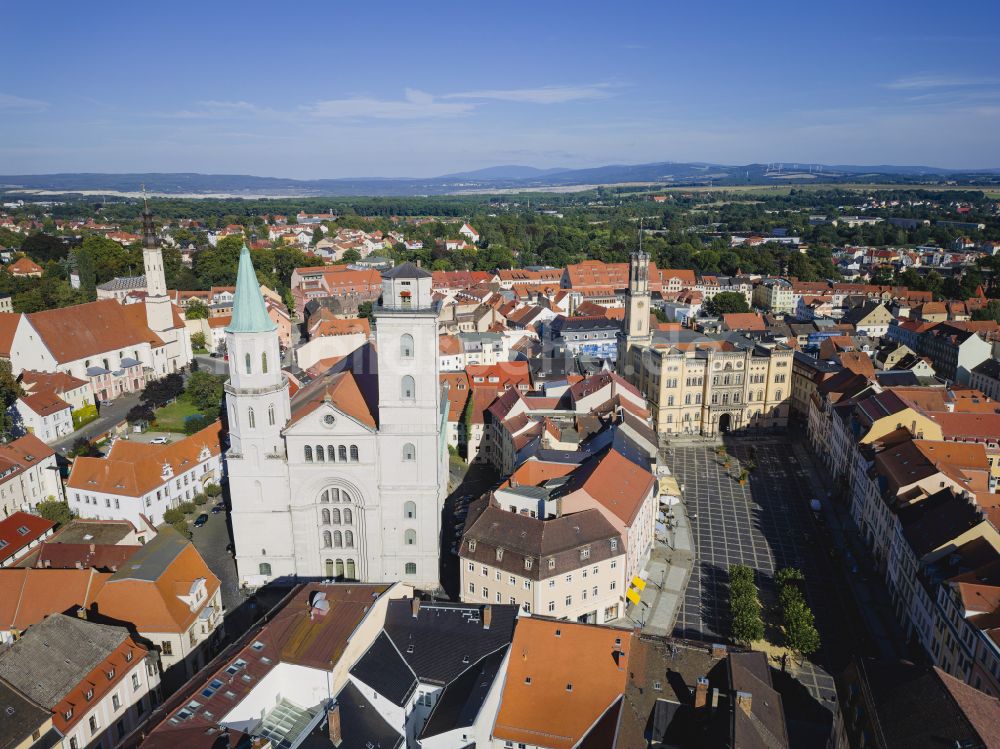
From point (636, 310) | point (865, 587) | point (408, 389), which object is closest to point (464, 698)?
point (408, 389)

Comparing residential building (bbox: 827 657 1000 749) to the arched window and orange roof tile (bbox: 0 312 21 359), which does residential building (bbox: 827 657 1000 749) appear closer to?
the arched window

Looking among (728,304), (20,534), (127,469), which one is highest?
(728,304)

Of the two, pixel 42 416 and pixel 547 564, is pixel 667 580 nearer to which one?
pixel 547 564

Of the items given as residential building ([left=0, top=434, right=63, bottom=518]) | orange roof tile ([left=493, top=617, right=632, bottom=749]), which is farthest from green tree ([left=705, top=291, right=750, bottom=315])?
residential building ([left=0, top=434, right=63, bottom=518])

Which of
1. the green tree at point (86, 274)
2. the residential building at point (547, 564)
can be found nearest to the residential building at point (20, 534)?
the residential building at point (547, 564)

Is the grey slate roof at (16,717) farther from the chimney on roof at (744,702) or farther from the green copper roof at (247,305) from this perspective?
the chimney on roof at (744,702)
